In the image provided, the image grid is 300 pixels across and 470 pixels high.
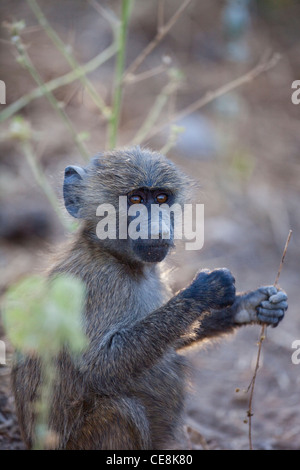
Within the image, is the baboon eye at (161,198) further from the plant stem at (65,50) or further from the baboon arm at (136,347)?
the plant stem at (65,50)

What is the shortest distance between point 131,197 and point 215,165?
16.9ft

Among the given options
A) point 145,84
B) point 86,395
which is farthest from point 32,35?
point 86,395

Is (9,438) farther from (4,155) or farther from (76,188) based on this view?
(4,155)

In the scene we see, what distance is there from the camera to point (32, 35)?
10539 mm

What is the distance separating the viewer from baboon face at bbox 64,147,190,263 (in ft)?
12.0

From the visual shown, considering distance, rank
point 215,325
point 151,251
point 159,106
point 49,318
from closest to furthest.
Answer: point 49,318 < point 151,251 < point 215,325 < point 159,106

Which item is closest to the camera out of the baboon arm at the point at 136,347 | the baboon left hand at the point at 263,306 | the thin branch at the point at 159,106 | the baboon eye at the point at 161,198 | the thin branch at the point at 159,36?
the baboon arm at the point at 136,347

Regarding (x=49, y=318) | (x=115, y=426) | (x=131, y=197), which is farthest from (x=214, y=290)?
(x=49, y=318)

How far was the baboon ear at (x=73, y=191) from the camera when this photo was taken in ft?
13.1

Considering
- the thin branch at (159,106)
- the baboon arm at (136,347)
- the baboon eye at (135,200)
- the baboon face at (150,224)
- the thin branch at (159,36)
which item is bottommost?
the baboon arm at (136,347)

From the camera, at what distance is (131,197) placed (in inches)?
151

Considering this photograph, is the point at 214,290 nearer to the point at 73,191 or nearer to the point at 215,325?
the point at 215,325

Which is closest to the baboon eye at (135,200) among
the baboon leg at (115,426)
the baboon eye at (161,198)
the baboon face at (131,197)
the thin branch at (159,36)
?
the baboon face at (131,197)

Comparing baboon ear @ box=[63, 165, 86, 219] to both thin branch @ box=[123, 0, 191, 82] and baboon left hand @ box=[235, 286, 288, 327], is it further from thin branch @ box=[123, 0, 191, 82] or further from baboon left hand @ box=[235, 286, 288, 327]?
thin branch @ box=[123, 0, 191, 82]
